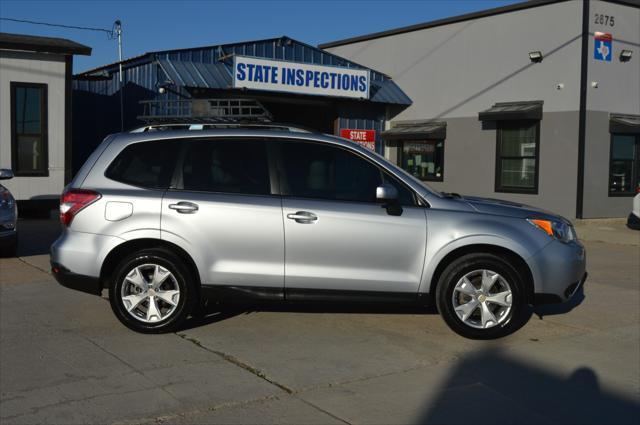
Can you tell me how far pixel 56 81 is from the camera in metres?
15.7

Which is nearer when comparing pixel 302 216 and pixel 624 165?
pixel 302 216

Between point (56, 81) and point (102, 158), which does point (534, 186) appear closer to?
point (56, 81)

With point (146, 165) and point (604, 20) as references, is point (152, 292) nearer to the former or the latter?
point (146, 165)

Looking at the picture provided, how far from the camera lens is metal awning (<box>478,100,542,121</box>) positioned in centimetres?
1808

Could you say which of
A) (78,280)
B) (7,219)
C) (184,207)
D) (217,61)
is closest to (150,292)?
(78,280)

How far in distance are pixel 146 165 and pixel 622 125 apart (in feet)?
Answer: 48.2

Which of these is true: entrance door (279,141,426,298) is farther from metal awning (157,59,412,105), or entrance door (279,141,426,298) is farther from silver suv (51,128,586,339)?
metal awning (157,59,412,105)

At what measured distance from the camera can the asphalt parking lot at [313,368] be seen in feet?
14.7

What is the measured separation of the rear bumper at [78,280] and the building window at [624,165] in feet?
49.8

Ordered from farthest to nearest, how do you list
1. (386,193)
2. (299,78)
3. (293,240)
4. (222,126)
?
1. (299,78)
2. (222,126)
3. (293,240)
4. (386,193)

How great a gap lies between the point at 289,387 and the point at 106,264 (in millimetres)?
2247

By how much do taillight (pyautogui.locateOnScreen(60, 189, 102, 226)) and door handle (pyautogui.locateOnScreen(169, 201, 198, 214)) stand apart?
0.69 m

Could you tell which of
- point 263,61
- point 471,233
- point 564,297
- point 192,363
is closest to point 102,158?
point 192,363

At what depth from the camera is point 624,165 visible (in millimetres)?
18375
